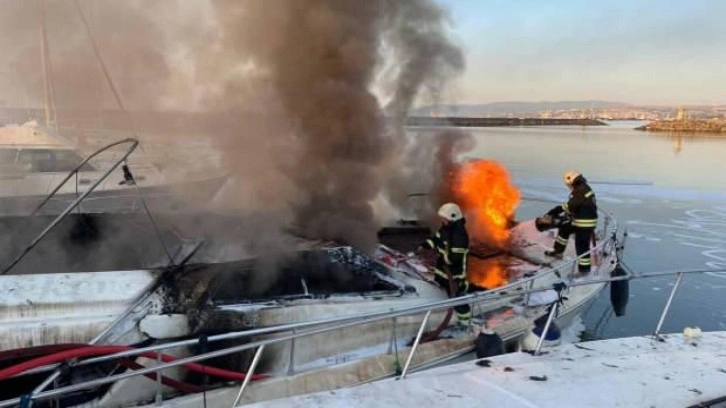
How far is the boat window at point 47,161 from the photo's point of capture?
12.0 m

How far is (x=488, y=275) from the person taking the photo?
24.2 ft

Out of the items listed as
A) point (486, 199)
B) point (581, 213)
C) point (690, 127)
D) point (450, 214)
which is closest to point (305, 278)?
point (450, 214)

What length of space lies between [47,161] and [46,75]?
4.02 meters

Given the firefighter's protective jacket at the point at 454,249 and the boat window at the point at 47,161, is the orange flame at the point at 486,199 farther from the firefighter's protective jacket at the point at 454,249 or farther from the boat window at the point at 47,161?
the boat window at the point at 47,161

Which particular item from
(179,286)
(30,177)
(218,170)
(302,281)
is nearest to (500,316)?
(302,281)

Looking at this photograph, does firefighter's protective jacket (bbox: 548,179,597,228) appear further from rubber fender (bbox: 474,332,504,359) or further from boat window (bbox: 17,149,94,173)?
boat window (bbox: 17,149,94,173)

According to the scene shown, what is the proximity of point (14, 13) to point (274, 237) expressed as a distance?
5130mm

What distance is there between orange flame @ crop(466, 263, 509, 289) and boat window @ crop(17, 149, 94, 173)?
9.00 meters

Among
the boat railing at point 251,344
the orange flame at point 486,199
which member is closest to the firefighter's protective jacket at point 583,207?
the orange flame at point 486,199

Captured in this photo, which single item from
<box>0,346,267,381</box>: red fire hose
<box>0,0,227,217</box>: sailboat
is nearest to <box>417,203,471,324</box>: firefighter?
<box>0,346,267,381</box>: red fire hose

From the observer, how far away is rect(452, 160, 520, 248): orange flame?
9234 millimetres

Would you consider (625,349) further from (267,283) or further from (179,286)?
(179,286)

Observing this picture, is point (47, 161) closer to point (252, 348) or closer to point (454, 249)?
point (454, 249)

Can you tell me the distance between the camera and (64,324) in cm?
372
